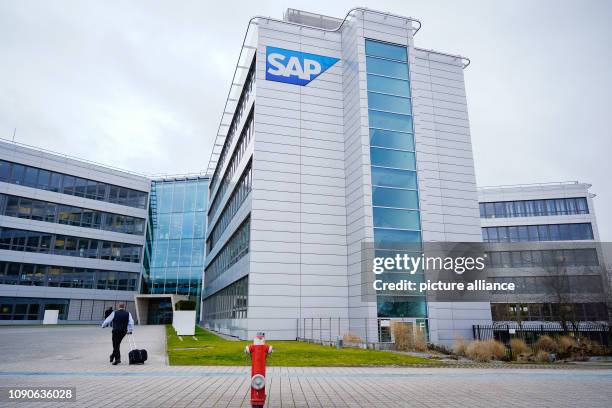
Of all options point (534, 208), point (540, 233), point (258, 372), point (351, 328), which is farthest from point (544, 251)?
point (258, 372)

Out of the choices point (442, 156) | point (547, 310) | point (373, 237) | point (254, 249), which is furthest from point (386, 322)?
point (547, 310)

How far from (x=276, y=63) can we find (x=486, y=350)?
73.5 feet

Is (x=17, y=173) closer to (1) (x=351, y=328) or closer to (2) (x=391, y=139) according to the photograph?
(1) (x=351, y=328)

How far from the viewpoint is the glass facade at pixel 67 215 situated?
47.0 meters

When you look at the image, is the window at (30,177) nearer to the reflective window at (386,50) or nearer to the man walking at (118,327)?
the reflective window at (386,50)

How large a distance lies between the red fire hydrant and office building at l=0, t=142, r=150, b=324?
48.8 meters

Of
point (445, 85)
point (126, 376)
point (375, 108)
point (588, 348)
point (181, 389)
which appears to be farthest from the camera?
point (445, 85)

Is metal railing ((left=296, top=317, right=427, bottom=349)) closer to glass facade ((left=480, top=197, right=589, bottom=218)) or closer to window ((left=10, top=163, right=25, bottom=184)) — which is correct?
glass facade ((left=480, top=197, right=589, bottom=218))

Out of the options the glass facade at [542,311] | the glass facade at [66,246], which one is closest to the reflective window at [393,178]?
the glass facade at [542,311]

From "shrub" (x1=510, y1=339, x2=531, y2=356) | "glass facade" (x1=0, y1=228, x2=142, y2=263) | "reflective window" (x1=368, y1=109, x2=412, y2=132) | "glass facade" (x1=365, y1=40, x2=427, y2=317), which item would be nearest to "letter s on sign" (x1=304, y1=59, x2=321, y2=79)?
"glass facade" (x1=365, y1=40, x2=427, y2=317)

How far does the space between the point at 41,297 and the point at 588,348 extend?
51.1m

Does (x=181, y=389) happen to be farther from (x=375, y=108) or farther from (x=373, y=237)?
(x=375, y=108)

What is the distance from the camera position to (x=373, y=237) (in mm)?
26203

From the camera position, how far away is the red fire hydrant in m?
7.09
